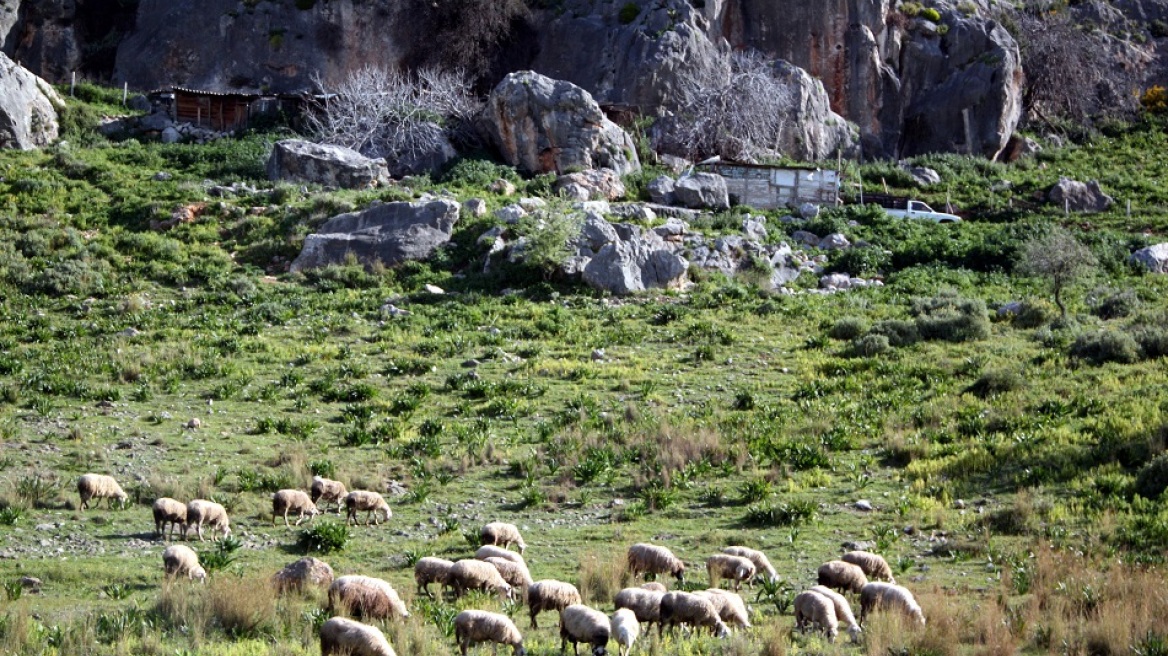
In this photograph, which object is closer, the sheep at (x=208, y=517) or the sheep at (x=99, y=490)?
the sheep at (x=208, y=517)

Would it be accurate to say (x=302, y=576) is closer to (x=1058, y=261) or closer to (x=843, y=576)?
(x=843, y=576)

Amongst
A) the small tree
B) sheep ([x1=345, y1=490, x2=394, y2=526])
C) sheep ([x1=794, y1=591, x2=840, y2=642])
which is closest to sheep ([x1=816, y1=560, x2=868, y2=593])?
sheep ([x1=794, y1=591, x2=840, y2=642])

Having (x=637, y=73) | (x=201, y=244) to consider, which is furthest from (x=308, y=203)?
(x=637, y=73)

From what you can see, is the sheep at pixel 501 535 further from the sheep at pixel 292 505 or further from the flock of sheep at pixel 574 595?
Result: the sheep at pixel 292 505

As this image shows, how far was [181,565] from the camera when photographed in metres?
12.3

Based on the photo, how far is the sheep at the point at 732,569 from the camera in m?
12.6

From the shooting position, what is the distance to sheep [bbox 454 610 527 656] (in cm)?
1028

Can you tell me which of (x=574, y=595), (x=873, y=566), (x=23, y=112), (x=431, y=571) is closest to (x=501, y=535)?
(x=431, y=571)

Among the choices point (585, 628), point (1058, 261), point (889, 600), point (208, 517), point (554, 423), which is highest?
point (1058, 261)

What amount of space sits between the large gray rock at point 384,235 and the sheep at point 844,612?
2345cm

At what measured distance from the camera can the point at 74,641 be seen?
996cm

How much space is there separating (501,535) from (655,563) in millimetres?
2131

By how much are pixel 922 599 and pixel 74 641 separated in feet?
25.8

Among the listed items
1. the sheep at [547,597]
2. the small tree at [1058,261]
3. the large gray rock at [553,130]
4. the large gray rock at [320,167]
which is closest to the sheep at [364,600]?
Answer: the sheep at [547,597]
